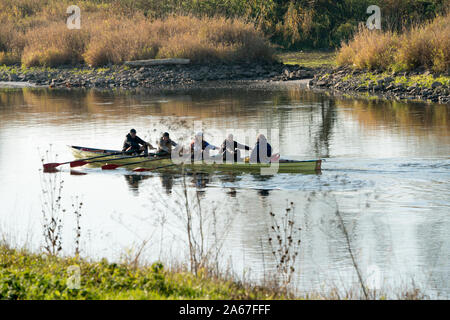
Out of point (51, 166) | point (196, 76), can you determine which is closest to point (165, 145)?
point (51, 166)

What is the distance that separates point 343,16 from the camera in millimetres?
57438

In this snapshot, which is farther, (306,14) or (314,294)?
(306,14)

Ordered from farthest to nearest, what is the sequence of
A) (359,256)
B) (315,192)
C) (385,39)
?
(385,39) < (315,192) < (359,256)

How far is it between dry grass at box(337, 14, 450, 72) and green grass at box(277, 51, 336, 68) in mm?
5829

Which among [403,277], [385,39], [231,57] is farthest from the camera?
[231,57]

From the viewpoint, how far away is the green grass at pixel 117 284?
9.48 m

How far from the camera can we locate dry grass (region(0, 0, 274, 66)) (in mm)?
51188

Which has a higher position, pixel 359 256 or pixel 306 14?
pixel 306 14

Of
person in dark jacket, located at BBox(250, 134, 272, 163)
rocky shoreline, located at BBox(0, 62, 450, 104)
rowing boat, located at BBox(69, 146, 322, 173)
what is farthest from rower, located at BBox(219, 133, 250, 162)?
rocky shoreline, located at BBox(0, 62, 450, 104)

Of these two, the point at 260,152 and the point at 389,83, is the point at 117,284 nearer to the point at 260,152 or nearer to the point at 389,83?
the point at 260,152

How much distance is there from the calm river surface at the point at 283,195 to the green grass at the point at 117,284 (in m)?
1.65
